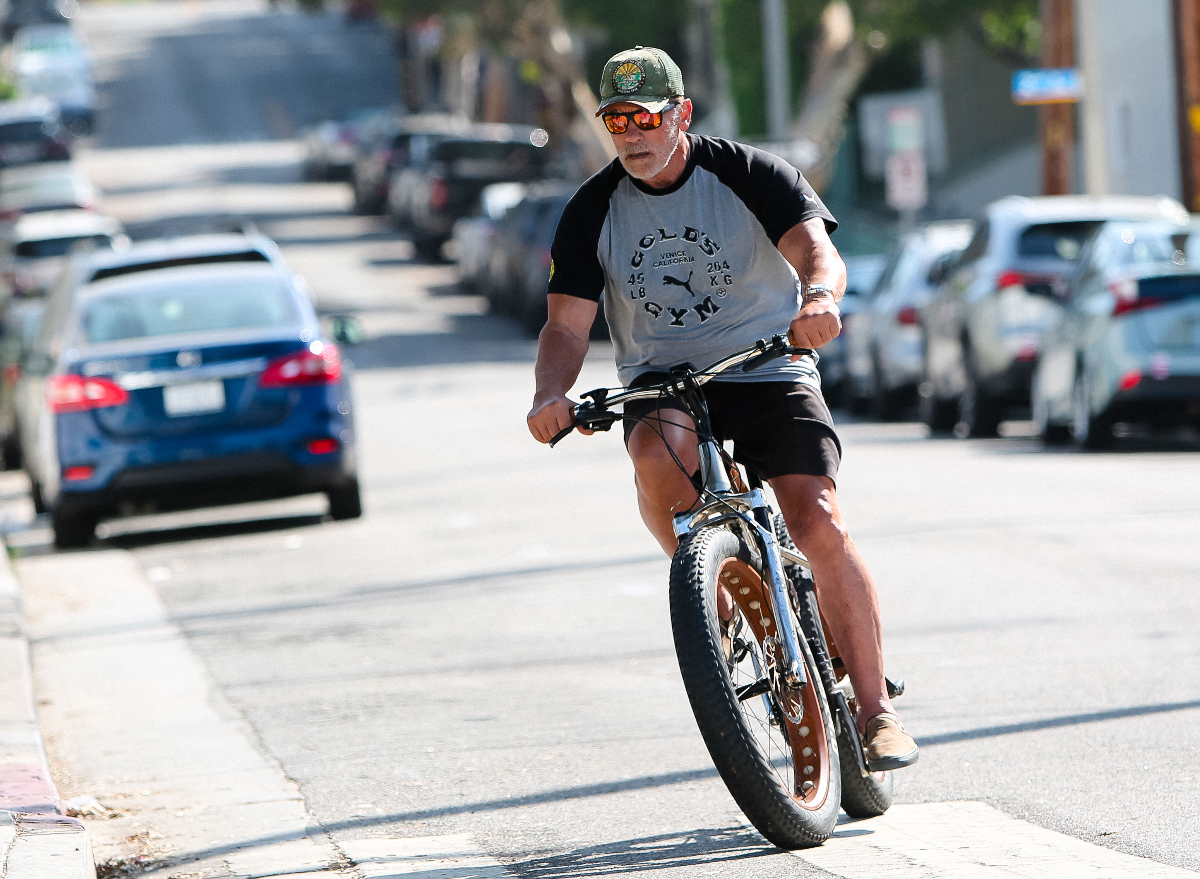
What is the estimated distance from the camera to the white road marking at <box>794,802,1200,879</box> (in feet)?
16.8

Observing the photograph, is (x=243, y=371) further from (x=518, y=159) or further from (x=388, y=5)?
(x=388, y=5)

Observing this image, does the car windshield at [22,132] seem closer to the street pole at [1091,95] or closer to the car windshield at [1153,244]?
the street pole at [1091,95]

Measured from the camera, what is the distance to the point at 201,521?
15219 millimetres

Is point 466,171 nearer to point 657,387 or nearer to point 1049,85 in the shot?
point 1049,85

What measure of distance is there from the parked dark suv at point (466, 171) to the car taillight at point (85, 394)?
26.4 m

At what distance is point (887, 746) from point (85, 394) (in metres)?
8.32

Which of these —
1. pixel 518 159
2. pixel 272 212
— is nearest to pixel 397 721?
pixel 518 159

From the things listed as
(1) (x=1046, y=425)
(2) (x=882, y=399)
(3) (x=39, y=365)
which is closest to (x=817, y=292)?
(3) (x=39, y=365)

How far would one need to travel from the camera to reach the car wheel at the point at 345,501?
532 inches

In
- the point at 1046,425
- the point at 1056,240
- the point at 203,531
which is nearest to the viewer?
the point at 203,531

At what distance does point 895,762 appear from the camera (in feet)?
17.9

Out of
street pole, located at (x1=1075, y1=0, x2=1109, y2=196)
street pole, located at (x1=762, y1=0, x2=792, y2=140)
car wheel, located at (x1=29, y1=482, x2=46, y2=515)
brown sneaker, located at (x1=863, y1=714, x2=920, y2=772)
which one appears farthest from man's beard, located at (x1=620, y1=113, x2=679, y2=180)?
street pole, located at (x1=762, y1=0, x2=792, y2=140)

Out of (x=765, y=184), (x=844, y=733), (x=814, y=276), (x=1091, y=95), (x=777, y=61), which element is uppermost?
(x=777, y=61)

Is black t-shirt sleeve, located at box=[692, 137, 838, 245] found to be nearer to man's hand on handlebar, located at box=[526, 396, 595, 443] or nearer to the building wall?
man's hand on handlebar, located at box=[526, 396, 595, 443]
